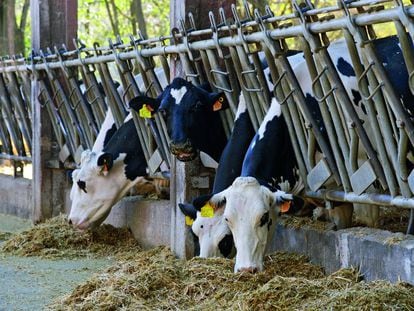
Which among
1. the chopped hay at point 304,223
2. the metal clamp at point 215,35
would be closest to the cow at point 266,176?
the chopped hay at point 304,223

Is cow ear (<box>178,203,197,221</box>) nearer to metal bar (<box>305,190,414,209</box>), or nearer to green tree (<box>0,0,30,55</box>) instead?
metal bar (<box>305,190,414,209</box>)

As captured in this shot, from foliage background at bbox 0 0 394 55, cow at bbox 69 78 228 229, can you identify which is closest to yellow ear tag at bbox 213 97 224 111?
cow at bbox 69 78 228 229

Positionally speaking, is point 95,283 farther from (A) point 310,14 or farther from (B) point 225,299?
(A) point 310,14

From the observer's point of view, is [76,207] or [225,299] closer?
[225,299]

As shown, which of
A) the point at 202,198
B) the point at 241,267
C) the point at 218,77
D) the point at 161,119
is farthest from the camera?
the point at 161,119

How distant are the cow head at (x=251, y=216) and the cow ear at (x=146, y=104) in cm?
213

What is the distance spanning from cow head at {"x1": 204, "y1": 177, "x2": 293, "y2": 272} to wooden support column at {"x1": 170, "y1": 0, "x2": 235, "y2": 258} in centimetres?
150

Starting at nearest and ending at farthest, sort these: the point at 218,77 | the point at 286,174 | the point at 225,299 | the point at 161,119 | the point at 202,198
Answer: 1. the point at 225,299
2. the point at 202,198
3. the point at 286,174
4. the point at 218,77
5. the point at 161,119

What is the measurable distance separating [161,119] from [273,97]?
5.10 feet

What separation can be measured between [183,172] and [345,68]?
186 centimetres

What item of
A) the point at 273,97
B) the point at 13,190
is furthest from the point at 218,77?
the point at 13,190

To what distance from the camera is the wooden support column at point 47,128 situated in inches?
500

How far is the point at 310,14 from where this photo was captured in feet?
25.0

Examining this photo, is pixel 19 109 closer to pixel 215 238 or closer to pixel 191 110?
pixel 191 110
